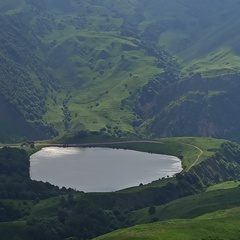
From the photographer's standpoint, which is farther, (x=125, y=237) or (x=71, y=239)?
(x=71, y=239)

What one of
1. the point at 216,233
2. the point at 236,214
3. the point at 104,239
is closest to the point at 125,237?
the point at 104,239

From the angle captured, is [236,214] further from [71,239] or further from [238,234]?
[71,239]

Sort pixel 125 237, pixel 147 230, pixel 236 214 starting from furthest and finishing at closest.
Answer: pixel 236 214 → pixel 147 230 → pixel 125 237

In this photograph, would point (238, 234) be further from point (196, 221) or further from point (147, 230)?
point (147, 230)

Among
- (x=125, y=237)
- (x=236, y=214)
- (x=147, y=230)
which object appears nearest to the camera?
(x=125, y=237)

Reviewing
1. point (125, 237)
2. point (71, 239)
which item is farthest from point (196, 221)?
point (71, 239)

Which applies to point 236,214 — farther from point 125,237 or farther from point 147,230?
point 125,237

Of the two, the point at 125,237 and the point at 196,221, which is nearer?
the point at 125,237
